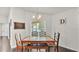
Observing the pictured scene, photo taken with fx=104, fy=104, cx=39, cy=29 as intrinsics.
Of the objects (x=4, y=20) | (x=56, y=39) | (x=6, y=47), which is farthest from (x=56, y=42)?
(x=4, y=20)

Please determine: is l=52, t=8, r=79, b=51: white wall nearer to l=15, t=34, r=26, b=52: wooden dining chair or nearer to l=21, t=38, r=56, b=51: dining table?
l=21, t=38, r=56, b=51: dining table

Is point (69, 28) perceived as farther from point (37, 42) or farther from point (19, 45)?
point (19, 45)

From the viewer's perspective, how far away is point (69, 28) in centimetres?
226

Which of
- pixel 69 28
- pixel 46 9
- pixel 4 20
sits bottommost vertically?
pixel 69 28

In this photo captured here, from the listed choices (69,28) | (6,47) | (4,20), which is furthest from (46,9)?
(6,47)

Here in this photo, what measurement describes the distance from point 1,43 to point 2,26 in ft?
1.25

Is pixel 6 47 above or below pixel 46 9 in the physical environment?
below

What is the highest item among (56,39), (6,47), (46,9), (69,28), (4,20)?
(46,9)

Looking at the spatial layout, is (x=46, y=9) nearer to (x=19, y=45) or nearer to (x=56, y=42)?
(x=56, y=42)

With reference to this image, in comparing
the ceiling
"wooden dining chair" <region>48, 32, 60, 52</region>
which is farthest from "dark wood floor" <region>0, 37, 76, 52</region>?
the ceiling

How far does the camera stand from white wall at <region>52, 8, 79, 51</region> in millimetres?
2211

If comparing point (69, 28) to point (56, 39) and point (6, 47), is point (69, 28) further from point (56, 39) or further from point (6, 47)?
point (6, 47)

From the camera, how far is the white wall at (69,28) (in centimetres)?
221

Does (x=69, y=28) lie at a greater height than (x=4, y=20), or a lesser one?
lesser
